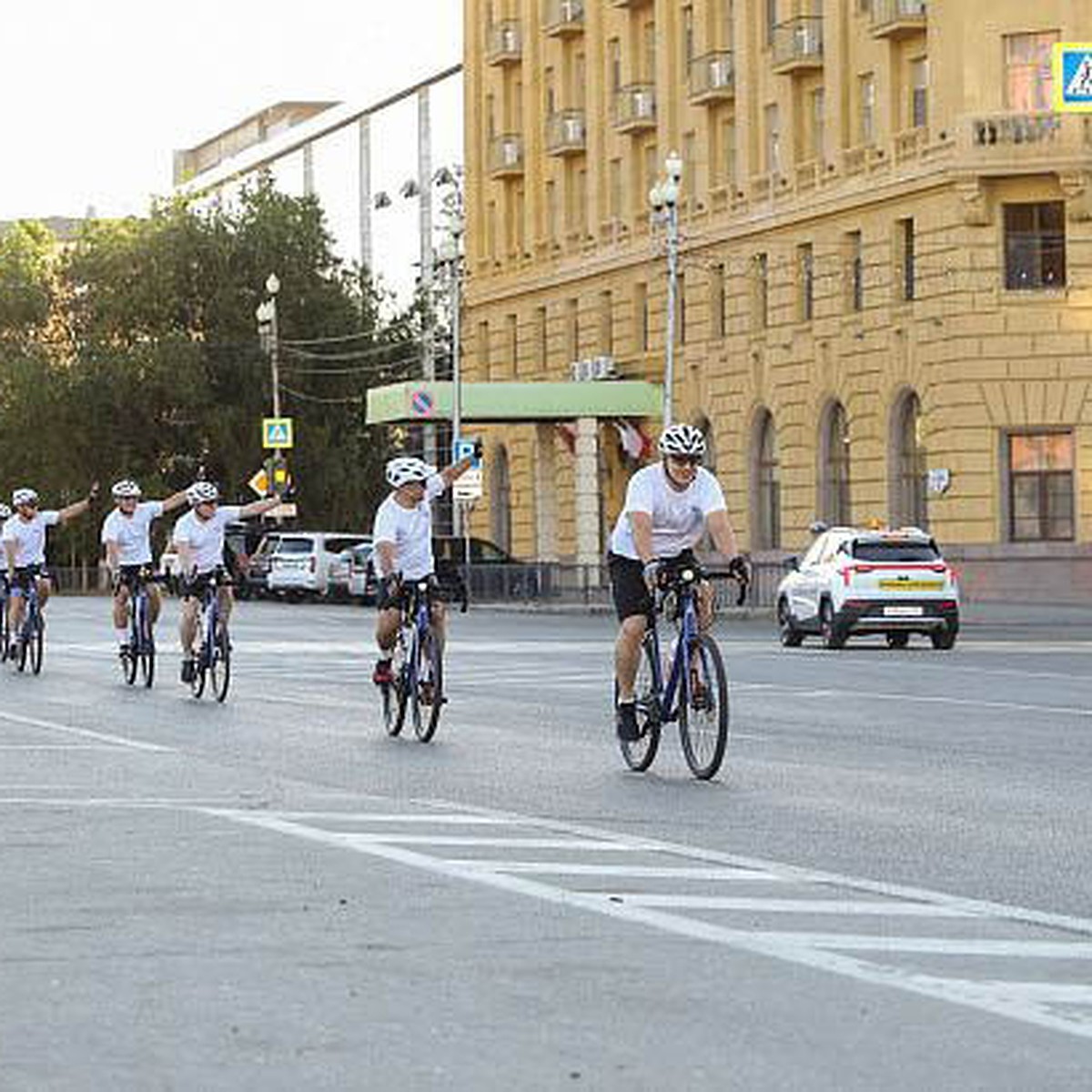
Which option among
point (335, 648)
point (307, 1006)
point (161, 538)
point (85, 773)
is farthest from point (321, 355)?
point (307, 1006)

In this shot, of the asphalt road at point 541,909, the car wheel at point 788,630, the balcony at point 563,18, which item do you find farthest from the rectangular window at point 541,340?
the asphalt road at point 541,909

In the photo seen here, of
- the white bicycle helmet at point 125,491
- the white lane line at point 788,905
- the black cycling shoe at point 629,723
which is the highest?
the white bicycle helmet at point 125,491

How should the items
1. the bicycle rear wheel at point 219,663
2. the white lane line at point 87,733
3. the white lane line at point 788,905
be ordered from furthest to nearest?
the bicycle rear wheel at point 219,663, the white lane line at point 87,733, the white lane line at point 788,905

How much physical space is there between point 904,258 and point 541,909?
55.5 meters

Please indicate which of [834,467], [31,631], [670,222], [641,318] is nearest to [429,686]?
[31,631]

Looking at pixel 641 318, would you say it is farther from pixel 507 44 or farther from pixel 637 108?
pixel 507 44

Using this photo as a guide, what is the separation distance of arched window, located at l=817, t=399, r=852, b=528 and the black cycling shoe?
166 feet

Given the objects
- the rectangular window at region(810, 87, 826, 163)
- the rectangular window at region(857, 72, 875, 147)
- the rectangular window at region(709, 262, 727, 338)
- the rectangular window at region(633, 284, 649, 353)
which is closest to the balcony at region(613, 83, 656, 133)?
the rectangular window at region(633, 284, 649, 353)

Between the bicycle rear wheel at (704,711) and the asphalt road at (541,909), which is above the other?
Answer: the bicycle rear wheel at (704,711)

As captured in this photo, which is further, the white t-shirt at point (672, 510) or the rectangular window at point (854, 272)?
the rectangular window at point (854, 272)

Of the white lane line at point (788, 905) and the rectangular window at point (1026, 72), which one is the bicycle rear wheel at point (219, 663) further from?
the rectangular window at point (1026, 72)

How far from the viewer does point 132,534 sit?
1225 inches

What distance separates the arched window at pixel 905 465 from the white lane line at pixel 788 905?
178ft

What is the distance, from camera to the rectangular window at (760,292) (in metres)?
72.2
